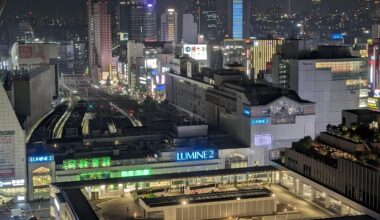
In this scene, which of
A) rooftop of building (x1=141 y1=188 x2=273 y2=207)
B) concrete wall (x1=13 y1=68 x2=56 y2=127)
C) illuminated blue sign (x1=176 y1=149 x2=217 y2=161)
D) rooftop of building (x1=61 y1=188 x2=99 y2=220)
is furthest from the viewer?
concrete wall (x1=13 y1=68 x2=56 y2=127)

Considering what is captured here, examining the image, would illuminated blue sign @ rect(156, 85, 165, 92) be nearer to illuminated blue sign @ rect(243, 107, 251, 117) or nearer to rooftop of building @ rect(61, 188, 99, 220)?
illuminated blue sign @ rect(243, 107, 251, 117)

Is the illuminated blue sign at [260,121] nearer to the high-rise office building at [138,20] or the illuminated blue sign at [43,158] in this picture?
the illuminated blue sign at [43,158]

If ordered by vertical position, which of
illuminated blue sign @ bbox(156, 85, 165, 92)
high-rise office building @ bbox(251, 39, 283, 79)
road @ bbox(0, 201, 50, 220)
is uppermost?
high-rise office building @ bbox(251, 39, 283, 79)

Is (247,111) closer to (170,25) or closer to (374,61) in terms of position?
(374,61)

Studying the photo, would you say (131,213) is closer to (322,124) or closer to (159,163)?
(159,163)

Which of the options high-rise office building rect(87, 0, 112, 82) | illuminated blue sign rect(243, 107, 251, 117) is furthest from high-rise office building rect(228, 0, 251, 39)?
illuminated blue sign rect(243, 107, 251, 117)

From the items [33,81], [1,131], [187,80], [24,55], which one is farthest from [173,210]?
[24,55]
